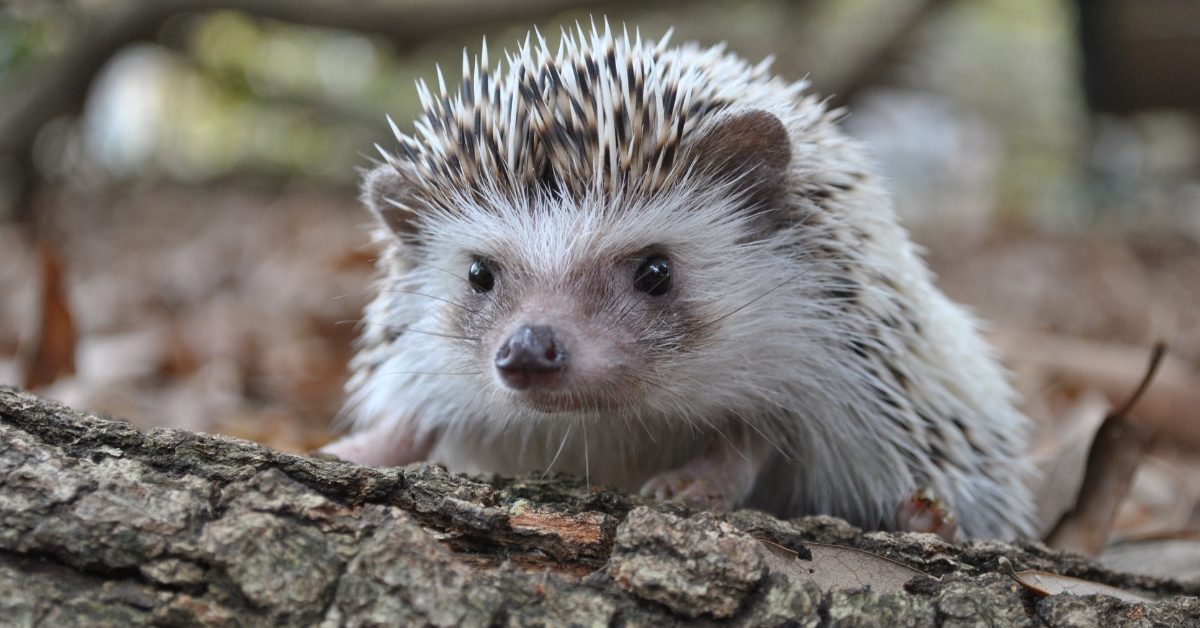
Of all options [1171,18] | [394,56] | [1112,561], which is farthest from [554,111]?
[1171,18]

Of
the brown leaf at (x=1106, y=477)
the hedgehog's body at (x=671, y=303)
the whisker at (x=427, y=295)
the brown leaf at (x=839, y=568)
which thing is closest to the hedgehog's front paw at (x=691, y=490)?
the hedgehog's body at (x=671, y=303)

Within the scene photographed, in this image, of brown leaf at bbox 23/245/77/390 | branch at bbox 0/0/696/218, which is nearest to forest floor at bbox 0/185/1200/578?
brown leaf at bbox 23/245/77/390

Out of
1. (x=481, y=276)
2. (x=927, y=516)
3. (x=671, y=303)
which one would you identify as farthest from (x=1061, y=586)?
(x=481, y=276)

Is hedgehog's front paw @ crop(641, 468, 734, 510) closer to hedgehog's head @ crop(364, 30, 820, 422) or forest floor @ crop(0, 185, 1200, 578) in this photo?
hedgehog's head @ crop(364, 30, 820, 422)

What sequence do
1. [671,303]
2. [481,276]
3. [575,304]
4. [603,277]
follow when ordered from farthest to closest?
[481,276] < [671,303] < [603,277] < [575,304]

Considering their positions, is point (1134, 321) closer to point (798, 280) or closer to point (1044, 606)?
point (798, 280)

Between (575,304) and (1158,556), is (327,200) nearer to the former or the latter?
(575,304)
